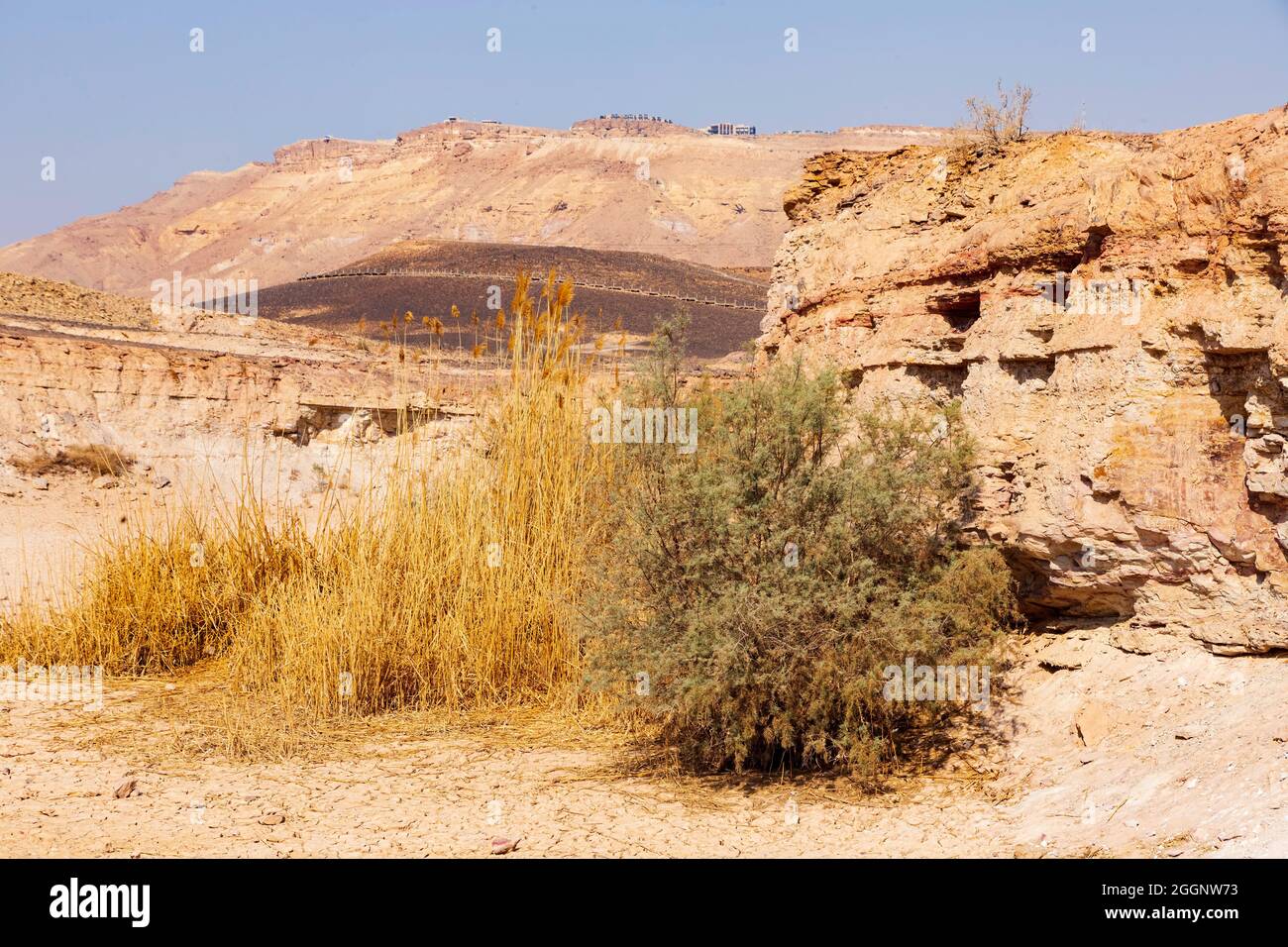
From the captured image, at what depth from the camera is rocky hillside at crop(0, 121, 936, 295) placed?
6044 cm

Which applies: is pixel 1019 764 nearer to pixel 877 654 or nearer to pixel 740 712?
pixel 877 654

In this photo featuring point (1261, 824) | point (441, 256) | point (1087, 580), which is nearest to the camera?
point (1261, 824)

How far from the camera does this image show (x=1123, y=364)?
15.5 feet

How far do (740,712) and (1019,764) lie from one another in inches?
41.4

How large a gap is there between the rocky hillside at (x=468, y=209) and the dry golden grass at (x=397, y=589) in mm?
48094

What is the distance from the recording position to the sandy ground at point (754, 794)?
3.73m

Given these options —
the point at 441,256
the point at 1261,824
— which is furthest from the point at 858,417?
the point at 441,256

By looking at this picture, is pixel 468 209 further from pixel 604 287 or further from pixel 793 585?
pixel 793 585

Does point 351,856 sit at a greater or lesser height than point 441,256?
lesser

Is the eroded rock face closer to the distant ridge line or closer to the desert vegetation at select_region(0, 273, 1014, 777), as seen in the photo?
the desert vegetation at select_region(0, 273, 1014, 777)

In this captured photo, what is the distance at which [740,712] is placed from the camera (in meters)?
4.75

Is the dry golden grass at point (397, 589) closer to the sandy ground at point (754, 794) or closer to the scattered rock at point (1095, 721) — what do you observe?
the sandy ground at point (754, 794)

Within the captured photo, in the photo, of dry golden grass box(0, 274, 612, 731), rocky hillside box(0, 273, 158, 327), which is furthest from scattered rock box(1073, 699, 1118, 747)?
rocky hillside box(0, 273, 158, 327)
